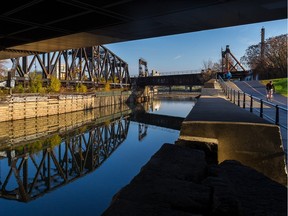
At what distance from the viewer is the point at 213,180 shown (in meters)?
4.01

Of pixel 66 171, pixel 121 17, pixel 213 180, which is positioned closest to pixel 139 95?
pixel 66 171

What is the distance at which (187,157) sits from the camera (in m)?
5.09

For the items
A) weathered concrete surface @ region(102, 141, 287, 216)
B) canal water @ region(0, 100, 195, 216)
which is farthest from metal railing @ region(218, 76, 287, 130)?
canal water @ region(0, 100, 195, 216)

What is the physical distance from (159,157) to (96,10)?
22.8 ft

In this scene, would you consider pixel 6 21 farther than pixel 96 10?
Yes

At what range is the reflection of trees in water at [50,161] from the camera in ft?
45.0

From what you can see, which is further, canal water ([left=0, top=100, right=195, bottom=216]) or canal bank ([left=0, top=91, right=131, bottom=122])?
canal bank ([left=0, top=91, right=131, bottom=122])

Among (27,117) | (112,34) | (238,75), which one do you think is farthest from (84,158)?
(238,75)

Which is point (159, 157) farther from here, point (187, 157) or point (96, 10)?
point (96, 10)

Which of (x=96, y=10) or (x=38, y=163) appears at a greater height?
(x=96, y=10)

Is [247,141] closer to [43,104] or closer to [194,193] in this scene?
[194,193]

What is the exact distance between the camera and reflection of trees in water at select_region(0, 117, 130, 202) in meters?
13.7

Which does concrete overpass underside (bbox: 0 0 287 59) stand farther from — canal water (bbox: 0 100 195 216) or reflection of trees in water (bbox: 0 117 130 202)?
reflection of trees in water (bbox: 0 117 130 202)

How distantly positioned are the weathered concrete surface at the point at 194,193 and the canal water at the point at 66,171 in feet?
22.3
